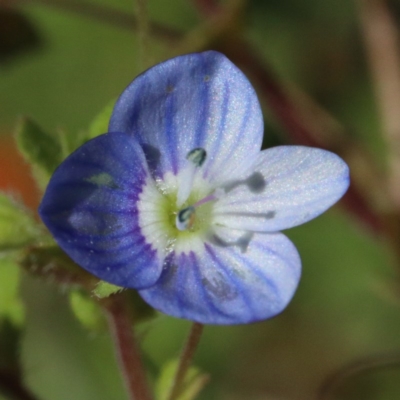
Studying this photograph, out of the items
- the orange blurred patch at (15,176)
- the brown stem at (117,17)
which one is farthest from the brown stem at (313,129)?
the orange blurred patch at (15,176)

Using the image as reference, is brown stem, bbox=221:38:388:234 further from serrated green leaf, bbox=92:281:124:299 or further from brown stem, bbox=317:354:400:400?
serrated green leaf, bbox=92:281:124:299

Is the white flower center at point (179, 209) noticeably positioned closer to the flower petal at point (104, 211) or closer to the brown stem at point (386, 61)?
the flower petal at point (104, 211)

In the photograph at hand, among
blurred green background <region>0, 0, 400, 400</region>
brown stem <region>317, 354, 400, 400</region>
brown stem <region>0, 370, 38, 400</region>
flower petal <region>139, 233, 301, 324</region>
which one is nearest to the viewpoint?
flower petal <region>139, 233, 301, 324</region>

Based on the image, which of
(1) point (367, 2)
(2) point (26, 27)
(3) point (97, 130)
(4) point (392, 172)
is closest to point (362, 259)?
(4) point (392, 172)

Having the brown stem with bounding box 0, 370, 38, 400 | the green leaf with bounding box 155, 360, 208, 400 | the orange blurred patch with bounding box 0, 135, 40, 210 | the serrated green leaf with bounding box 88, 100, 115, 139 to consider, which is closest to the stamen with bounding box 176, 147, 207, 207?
the serrated green leaf with bounding box 88, 100, 115, 139

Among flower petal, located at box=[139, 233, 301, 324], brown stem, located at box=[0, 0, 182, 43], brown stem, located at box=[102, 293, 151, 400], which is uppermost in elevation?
flower petal, located at box=[139, 233, 301, 324]

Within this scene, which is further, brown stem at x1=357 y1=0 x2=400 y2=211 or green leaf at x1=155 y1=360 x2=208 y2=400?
brown stem at x1=357 y1=0 x2=400 y2=211
